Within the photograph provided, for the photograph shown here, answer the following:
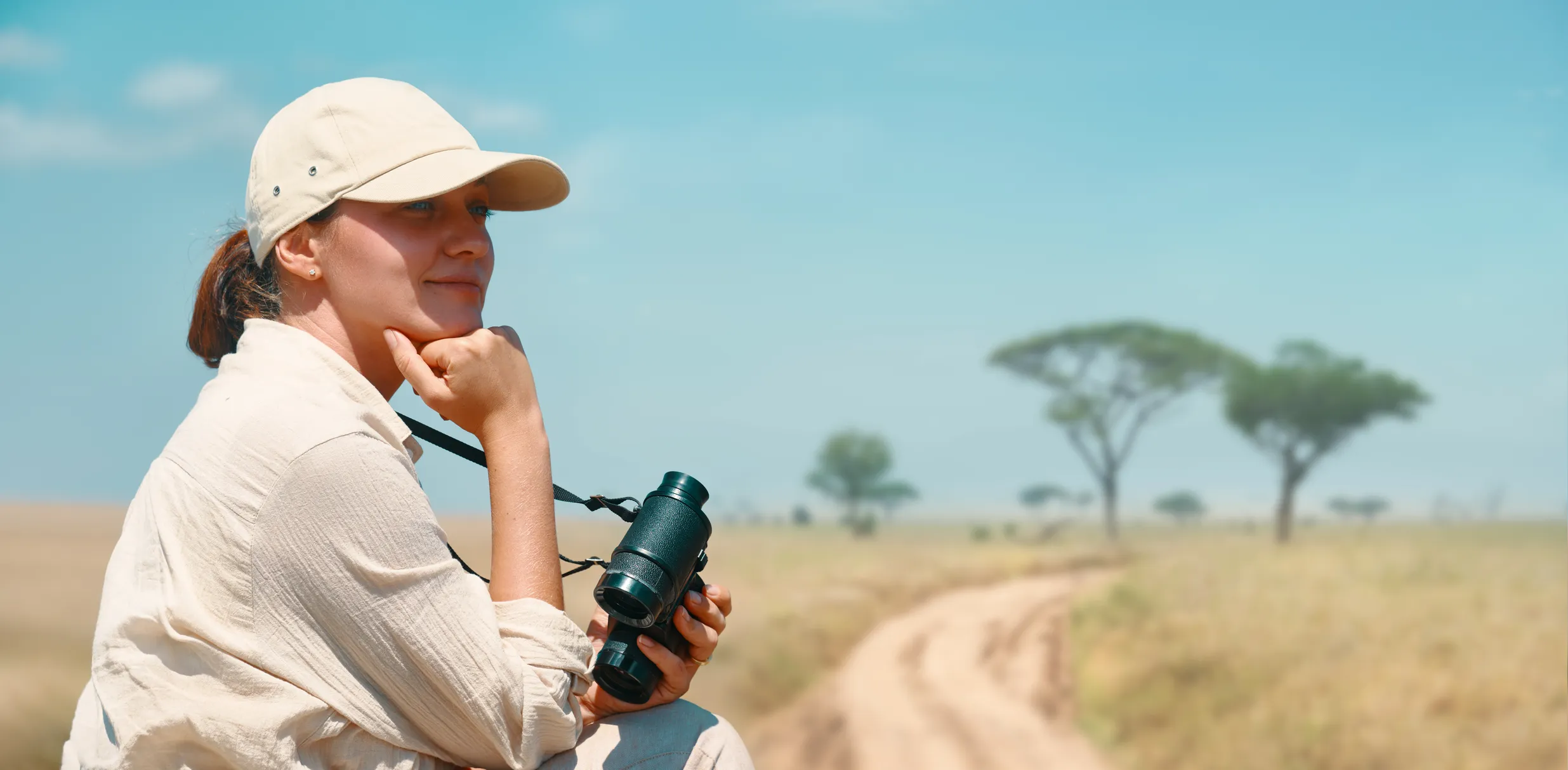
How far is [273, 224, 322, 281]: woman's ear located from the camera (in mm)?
1775

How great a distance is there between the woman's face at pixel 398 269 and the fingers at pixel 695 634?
0.55m

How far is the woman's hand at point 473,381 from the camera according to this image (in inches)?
68.3

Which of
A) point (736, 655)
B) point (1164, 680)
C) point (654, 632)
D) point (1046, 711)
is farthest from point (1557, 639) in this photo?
point (654, 632)

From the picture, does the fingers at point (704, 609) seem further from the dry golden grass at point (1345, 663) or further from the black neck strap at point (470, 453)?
the dry golden grass at point (1345, 663)

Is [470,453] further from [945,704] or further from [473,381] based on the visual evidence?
[945,704]

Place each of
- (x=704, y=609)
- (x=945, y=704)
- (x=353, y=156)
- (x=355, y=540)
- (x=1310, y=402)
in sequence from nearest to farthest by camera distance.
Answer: (x=355, y=540) < (x=353, y=156) < (x=704, y=609) < (x=945, y=704) < (x=1310, y=402)

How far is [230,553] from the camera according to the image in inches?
57.7

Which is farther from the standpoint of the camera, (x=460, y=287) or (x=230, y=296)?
(x=230, y=296)

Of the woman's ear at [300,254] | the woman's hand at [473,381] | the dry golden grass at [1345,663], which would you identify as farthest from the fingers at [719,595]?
the dry golden grass at [1345,663]

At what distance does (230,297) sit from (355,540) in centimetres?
70

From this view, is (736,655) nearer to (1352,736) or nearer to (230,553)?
→ (1352,736)

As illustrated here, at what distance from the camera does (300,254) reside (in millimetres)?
1788

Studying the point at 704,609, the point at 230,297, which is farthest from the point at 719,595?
the point at 230,297

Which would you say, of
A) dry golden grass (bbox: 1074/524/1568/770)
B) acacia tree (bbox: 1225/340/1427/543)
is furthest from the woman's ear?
acacia tree (bbox: 1225/340/1427/543)
